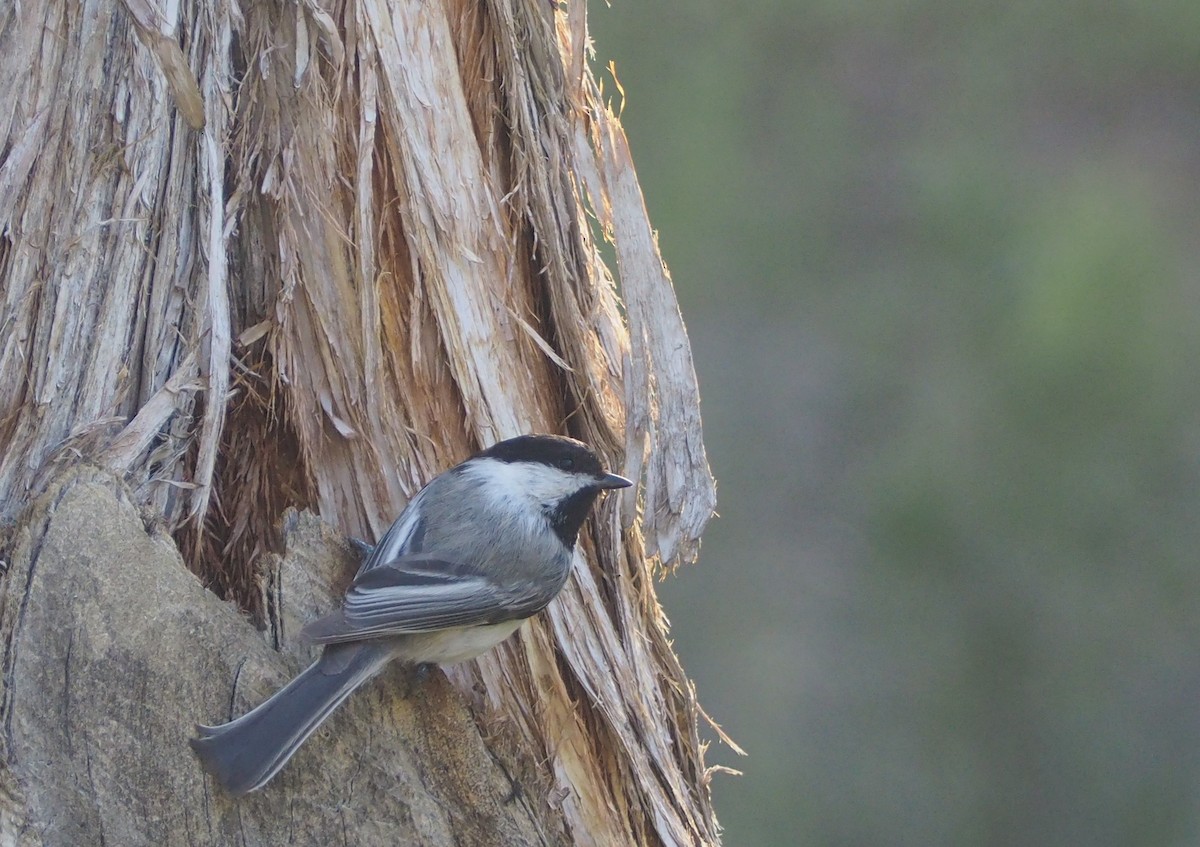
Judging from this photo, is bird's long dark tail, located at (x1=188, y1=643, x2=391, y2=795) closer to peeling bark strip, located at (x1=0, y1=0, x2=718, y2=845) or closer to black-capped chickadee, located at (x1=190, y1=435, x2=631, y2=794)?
black-capped chickadee, located at (x1=190, y1=435, x2=631, y2=794)

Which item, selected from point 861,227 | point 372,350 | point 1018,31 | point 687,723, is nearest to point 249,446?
point 372,350

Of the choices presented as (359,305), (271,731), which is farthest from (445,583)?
(359,305)

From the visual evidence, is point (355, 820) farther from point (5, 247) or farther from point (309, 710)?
point (5, 247)

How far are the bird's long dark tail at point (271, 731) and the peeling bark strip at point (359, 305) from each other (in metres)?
0.18

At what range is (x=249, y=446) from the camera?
109 inches

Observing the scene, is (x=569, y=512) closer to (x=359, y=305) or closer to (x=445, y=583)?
(x=445, y=583)

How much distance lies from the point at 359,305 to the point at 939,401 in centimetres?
487

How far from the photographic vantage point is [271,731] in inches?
86.2

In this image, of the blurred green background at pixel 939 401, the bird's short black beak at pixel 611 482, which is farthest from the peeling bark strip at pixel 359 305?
the blurred green background at pixel 939 401

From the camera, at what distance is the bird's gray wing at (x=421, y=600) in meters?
2.33

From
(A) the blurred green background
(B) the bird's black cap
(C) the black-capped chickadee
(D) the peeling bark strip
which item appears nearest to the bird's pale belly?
(C) the black-capped chickadee

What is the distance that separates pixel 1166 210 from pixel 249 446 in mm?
6239

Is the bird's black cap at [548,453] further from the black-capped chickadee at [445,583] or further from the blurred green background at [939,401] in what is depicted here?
the blurred green background at [939,401]

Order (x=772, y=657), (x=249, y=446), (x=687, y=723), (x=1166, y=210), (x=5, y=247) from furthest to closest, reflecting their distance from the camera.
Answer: (x=1166, y=210) → (x=772, y=657) → (x=687, y=723) → (x=249, y=446) → (x=5, y=247)
